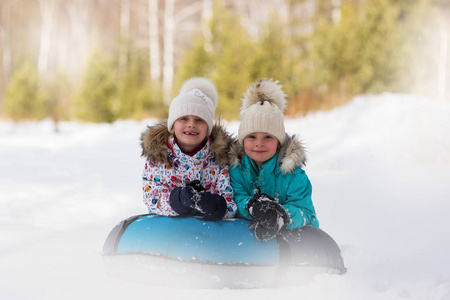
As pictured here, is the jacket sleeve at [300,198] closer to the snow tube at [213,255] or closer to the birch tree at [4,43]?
the snow tube at [213,255]

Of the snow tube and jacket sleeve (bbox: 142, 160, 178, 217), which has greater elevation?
jacket sleeve (bbox: 142, 160, 178, 217)

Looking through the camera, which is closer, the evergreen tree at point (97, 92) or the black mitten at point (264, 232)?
the black mitten at point (264, 232)

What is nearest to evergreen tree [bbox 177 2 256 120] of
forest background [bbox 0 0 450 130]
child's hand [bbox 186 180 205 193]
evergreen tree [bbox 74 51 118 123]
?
forest background [bbox 0 0 450 130]

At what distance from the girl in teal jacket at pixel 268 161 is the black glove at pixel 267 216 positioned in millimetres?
117

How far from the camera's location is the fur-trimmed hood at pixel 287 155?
243 centimetres

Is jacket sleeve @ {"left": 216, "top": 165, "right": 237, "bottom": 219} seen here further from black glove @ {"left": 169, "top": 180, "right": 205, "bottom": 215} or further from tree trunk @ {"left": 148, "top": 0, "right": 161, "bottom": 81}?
tree trunk @ {"left": 148, "top": 0, "right": 161, "bottom": 81}

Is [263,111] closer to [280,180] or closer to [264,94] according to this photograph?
[264,94]

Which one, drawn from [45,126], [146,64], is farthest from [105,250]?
[146,64]

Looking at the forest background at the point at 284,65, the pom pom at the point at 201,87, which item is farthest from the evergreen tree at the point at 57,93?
the pom pom at the point at 201,87

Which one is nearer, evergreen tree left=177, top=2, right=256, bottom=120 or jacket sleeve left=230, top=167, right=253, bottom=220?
jacket sleeve left=230, top=167, right=253, bottom=220

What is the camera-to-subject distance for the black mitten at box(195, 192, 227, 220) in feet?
7.32

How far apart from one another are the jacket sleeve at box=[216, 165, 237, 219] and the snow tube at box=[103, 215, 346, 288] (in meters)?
0.11

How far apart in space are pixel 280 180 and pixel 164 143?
0.70 meters

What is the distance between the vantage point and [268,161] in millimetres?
2531
